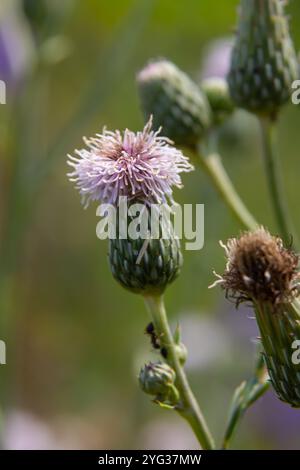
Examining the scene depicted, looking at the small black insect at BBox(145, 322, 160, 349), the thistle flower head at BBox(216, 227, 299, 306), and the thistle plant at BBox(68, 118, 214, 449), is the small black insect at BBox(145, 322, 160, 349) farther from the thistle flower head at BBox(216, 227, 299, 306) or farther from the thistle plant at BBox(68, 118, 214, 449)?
the thistle flower head at BBox(216, 227, 299, 306)

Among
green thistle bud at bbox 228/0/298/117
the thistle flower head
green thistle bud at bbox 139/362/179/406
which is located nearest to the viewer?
the thistle flower head

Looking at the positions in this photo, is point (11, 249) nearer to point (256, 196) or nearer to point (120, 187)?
point (120, 187)

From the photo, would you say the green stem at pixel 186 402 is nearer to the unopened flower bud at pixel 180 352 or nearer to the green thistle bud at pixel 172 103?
the unopened flower bud at pixel 180 352

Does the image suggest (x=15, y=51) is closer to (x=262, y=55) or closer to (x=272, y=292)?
(x=262, y=55)

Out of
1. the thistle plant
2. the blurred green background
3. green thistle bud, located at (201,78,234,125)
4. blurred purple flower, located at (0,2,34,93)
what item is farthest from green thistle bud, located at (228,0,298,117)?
blurred purple flower, located at (0,2,34,93)
